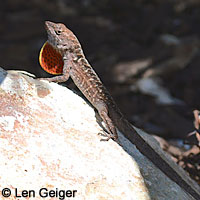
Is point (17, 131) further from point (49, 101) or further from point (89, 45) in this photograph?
point (89, 45)

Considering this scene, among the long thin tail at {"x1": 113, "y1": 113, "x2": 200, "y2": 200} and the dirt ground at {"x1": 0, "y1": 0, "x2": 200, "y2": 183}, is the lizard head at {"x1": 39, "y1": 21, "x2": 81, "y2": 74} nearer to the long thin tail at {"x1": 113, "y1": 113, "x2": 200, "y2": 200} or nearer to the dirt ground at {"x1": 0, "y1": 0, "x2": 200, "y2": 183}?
the long thin tail at {"x1": 113, "y1": 113, "x2": 200, "y2": 200}

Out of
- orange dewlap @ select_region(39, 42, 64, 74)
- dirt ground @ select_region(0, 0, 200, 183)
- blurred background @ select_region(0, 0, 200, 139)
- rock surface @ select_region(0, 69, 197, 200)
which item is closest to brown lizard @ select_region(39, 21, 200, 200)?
orange dewlap @ select_region(39, 42, 64, 74)

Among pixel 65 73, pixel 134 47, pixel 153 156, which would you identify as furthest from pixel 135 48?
pixel 153 156

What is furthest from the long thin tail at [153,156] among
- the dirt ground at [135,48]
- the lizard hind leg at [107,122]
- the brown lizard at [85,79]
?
the dirt ground at [135,48]

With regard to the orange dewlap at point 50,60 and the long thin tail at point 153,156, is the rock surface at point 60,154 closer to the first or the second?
the long thin tail at point 153,156

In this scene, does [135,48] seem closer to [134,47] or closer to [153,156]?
[134,47]

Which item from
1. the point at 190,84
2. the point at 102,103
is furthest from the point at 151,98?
the point at 102,103
